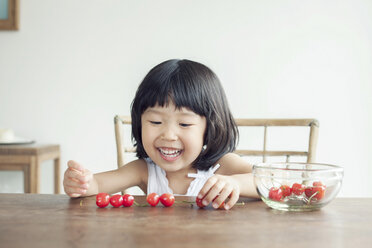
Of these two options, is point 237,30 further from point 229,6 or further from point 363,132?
point 363,132

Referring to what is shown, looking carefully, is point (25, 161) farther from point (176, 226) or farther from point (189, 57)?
point (176, 226)

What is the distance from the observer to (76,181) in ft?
2.98

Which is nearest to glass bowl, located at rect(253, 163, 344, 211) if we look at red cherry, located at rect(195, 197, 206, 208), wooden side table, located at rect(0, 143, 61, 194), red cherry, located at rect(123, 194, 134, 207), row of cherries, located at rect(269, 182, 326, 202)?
row of cherries, located at rect(269, 182, 326, 202)

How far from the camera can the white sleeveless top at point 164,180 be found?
121 centimetres

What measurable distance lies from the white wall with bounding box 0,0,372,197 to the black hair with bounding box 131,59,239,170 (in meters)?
1.09

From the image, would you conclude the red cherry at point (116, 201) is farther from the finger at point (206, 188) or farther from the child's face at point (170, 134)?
the child's face at point (170, 134)

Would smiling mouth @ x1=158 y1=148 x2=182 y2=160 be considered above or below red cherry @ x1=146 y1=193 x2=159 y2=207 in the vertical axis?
above

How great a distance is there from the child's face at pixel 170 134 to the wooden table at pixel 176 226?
276mm

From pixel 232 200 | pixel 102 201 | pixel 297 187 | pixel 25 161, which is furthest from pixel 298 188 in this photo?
pixel 25 161

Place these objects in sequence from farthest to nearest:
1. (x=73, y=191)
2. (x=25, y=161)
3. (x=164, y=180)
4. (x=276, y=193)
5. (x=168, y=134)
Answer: (x=25, y=161), (x=164, y=180), (x=168, y=134), (x=73, y=191), (x=276, y=193)

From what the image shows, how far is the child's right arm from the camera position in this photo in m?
0.90

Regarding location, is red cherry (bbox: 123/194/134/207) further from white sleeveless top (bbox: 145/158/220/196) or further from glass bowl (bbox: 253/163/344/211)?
white sleeveless top (bbox: 145/158/220/196)

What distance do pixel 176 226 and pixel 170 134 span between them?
44 cm

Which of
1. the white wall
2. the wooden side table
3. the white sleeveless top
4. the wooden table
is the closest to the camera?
the wooden table
